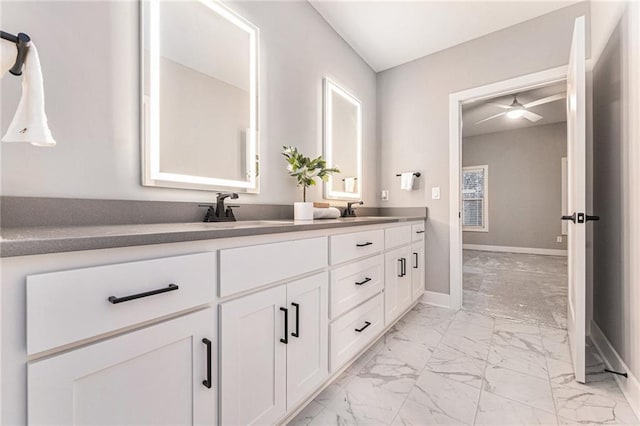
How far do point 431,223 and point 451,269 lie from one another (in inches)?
18.5

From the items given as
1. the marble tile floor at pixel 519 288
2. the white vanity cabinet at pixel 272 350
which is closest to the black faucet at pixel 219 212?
the white vanity cabinet at pixel 272 350

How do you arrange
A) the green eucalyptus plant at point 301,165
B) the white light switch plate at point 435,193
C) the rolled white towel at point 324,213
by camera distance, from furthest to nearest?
1. the white light switch plate at point 435,193
2. the rolled white towel at point 324,213
3. the green eucalyptus plant at point 301,165

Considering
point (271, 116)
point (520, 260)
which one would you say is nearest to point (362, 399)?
point (271, 116)

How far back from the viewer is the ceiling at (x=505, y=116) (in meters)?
3.74

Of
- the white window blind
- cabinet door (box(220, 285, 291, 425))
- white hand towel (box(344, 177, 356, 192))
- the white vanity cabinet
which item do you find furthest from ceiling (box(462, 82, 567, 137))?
cabinet door (box(220, 285, 291, 425))

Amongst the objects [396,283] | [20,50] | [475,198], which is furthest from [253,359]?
[475,198]

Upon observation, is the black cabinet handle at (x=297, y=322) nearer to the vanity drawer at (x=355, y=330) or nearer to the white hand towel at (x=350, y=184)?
the vanity drawer at (x=355, y=330)

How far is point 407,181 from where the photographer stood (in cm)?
281

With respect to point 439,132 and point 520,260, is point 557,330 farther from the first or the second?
point 520,260

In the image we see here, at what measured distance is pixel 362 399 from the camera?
1350mm

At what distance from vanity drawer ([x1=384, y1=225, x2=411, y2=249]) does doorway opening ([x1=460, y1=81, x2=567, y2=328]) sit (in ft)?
5.31

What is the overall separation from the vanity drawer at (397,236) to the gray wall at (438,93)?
1.93 ft

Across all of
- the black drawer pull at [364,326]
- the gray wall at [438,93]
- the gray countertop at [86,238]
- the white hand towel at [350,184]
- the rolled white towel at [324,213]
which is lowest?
the black drawer pull at [364,326]

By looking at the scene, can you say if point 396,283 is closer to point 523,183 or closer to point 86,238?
point 86,238
